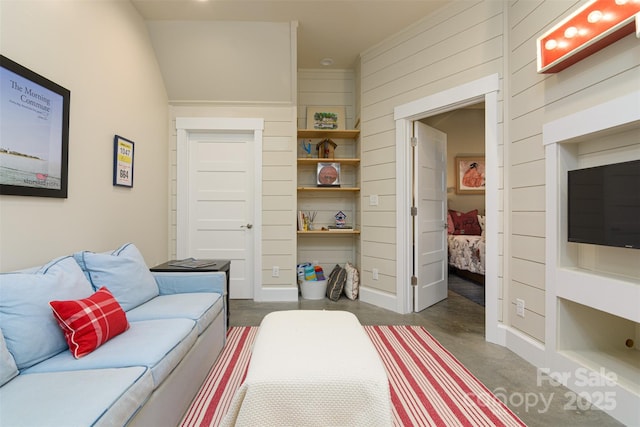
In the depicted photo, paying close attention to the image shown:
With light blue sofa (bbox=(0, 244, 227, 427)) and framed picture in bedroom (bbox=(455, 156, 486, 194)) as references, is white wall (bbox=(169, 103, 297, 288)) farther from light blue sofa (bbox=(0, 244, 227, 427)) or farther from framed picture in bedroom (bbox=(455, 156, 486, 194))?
framed picture in bedroom (bbox=(455, 156, 486, 194))

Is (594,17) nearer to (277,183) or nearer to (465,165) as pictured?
(277,183)

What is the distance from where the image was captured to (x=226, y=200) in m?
3.76

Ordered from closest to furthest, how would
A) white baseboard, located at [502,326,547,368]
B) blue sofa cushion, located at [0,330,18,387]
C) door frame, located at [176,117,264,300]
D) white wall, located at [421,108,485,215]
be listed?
1. blue sofa cushion, located at [0,330,18,387]
2. white baseboard, located at [502,326,547,368]
3. door frame, located at [176,117,264,300]
4. white wall, located at [421,108,485,215]

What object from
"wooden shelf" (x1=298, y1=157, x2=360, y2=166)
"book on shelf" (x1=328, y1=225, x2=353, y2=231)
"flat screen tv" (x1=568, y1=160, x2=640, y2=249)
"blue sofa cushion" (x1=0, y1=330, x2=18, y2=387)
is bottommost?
"blue sofa cushion" (x1=0, y1=330, x2=18, y2=387)

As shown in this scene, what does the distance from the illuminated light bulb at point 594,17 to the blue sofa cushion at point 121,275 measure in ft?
10.3

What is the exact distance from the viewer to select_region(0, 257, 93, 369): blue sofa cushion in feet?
3.97

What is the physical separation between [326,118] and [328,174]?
0.74m

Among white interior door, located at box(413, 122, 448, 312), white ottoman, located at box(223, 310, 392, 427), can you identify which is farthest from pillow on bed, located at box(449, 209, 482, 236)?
white ottoman, located at box(223, 310, 392, 427)

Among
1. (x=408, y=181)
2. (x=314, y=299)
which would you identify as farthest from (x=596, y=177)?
(x=314, y=299)

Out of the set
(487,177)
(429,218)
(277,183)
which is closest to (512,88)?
(487,177)

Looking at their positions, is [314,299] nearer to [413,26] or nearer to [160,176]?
[160,176]

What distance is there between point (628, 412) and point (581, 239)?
2.99 feet

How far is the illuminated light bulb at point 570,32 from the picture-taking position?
1.77 metres

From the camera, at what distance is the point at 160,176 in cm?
340
